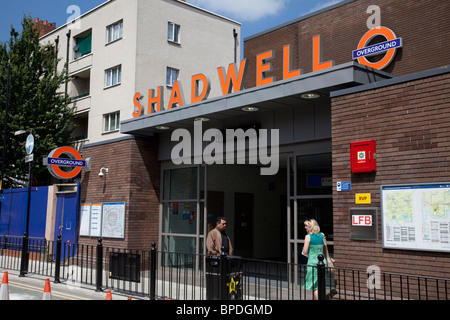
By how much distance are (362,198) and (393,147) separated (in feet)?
3.86

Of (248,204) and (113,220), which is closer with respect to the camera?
(113,220)

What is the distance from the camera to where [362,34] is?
1388 centimetres

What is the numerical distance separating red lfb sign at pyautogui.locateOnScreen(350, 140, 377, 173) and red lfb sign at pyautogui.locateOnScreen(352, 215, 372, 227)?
3.01ft

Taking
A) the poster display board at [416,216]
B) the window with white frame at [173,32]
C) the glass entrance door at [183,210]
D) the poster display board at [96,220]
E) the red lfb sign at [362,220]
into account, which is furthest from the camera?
the window with white frame at [173,32]

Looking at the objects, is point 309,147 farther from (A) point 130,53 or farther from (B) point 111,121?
(B) point 111,121

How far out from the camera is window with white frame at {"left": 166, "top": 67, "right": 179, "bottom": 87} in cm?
2591

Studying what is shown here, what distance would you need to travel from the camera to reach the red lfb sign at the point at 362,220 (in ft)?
29.5

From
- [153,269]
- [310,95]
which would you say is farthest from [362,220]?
[153,269]

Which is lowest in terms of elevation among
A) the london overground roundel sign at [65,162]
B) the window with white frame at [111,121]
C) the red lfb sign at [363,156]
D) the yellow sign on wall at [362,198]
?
the yellow sign on wall at [362,198]

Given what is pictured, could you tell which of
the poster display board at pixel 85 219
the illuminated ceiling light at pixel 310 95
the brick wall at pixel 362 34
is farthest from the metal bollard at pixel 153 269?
the brick wall at pixel 362 34

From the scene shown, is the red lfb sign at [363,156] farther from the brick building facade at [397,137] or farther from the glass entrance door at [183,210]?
the glass entrance door at [183,210]

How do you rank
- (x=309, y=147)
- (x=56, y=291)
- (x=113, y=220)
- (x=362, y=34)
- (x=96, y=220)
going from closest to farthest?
1. (x=56, y=291)
2. (x=309, y=147)
3. (x=362, y=34)
4. (x=113, y=220)
5. (x=96, y=220)

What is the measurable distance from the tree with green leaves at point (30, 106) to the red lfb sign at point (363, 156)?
20.1 m

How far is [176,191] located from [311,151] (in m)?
6.05
